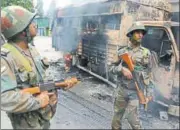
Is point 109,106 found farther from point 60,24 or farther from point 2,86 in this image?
point 60,24

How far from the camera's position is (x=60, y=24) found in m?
11.7

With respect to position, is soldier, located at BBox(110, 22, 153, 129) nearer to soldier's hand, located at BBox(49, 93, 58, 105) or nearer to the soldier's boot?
the soldier's boot

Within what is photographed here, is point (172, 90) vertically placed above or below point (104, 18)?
below

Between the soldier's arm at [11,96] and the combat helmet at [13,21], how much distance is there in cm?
28

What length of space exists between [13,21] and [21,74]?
415 millimetres

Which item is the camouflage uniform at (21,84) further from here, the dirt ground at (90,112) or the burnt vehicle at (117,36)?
the burnt vehicle at (117,36)

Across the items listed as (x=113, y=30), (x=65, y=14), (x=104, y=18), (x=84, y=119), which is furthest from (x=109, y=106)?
(x=65, y=14)

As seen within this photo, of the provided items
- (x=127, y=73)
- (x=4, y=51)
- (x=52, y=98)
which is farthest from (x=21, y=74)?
(x=127, y=73)

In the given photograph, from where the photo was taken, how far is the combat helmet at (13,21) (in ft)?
7.89

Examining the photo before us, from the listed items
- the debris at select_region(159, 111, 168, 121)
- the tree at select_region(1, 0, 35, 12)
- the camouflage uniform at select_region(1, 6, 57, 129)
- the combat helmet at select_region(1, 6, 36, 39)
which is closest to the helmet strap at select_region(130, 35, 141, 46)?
the camouflage uniform at select_region(1, 6, 57, 129)

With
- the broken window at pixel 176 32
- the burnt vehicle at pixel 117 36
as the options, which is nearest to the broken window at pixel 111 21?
the burnt vehicle at pixel 117 36

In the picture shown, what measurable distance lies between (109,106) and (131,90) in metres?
2.37

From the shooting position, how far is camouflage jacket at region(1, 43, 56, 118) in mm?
2188

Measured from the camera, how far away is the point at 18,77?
235 centimetres
